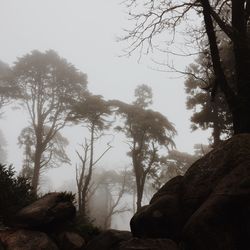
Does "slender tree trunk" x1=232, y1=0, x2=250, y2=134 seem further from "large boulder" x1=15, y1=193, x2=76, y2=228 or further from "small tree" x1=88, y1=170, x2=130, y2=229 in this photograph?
"small tree" x1=88, y1=170, x2=130, y2=229

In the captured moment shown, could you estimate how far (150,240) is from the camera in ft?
21.7

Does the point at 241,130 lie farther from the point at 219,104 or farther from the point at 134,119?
the point at 134,119

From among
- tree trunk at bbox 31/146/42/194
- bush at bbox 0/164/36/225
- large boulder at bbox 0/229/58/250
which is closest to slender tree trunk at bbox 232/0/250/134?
large boulder at bbox 0/229/58/250

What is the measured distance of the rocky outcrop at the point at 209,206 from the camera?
19.9 feet

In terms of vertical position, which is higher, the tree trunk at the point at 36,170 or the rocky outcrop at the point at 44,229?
the tree trunk at the point at 36,170

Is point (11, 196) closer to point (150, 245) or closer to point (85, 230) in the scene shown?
point (85, 230)

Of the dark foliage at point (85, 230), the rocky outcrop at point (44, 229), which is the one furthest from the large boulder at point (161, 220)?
the dark foliage at point (85, 230)

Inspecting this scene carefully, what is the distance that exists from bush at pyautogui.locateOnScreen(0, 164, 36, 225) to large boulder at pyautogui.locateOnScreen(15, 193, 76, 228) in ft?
2.00

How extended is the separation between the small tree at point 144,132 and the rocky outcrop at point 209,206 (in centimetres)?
1235

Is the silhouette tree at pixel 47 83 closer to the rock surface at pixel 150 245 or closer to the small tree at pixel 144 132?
the small tree at pixel 144 132

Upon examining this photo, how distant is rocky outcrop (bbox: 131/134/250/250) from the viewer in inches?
239

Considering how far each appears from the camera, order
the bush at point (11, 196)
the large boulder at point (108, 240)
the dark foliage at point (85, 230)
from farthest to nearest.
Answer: the dark foliage at point (85, 230) < the bush at point (11, 196) < the large boulder at point (108, 240)

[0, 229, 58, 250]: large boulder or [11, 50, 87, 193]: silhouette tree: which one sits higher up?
[11, 50, 87, 193]: silhouette tree

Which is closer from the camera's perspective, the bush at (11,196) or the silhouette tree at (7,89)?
the bush at (11,196)
